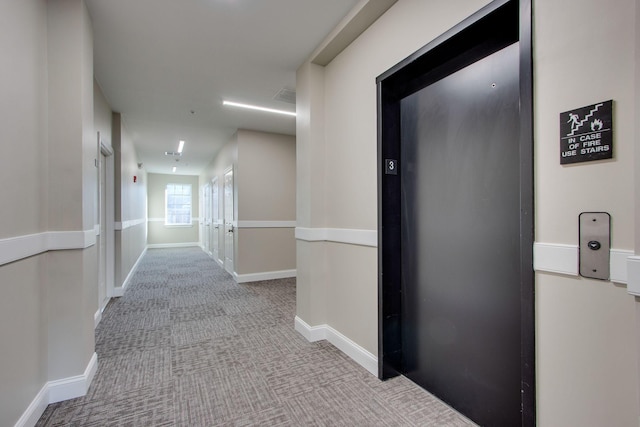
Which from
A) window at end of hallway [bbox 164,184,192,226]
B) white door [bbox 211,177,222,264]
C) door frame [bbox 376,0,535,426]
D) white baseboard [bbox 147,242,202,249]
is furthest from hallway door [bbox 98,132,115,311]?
window at end of hallway [bbox 164,184,192,226]

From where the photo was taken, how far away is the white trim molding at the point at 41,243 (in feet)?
4.62

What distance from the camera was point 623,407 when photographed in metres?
0.99

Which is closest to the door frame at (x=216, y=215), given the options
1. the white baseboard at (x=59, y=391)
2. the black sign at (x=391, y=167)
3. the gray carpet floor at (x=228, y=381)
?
the gray carpet floor at (x=228, y=381)

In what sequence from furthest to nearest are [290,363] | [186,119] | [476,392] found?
[186,119]
[290,363]
[476,392]

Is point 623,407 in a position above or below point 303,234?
below

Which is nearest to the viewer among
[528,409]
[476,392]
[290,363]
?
[528,409]

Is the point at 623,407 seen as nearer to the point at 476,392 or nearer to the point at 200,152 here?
the point at 476,392

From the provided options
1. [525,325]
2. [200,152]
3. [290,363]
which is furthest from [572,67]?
[200,152]

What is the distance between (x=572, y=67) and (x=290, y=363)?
7.88 feet

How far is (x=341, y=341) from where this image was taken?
2521 millimetres

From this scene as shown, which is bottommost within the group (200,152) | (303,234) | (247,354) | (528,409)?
(247,354)

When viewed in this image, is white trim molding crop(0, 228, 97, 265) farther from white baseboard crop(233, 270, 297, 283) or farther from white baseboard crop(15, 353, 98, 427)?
white baseboard crop(233, 270, 297, 283)

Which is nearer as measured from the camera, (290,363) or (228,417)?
(228,417)

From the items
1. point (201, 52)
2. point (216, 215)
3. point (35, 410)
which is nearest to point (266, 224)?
point (216, 215)
